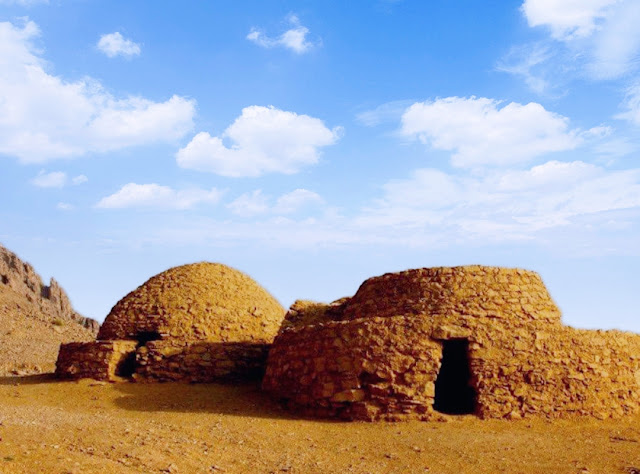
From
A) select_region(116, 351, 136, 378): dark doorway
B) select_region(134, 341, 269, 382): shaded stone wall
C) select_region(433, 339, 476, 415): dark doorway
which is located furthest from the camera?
select_region(116, 351, 136, 378): dark doorway

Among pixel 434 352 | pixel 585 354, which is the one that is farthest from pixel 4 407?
pixel 585 354

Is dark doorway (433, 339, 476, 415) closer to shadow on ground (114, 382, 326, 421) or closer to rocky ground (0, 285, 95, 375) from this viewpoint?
shadow on ground (114, 382, 326, 421)

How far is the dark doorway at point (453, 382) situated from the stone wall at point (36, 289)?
34599 millimetres

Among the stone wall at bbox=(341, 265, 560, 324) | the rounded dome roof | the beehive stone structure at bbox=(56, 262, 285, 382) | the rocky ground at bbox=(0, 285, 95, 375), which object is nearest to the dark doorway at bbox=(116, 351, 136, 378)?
the beehive stone structure at bbox=(56, 262, 285, 382)

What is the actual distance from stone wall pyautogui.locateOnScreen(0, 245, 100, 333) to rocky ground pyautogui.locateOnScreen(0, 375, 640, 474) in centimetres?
3352

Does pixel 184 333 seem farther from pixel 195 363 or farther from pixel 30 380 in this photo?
pixel 30 380

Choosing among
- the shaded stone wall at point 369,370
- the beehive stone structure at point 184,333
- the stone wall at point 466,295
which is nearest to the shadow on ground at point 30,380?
the beehive stone structure at point 184,333

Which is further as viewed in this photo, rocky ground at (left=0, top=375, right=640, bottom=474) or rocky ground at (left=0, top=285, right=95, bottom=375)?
rocky ground at (left=0, top=285, right=95, bottom=375)

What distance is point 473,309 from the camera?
1291 cm

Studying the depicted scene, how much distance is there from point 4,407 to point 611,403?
1217cm

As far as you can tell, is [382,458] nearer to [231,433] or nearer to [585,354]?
[231,433]

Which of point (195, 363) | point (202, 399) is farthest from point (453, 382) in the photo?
point (195, 363)

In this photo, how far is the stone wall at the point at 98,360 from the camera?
15703 millimetres

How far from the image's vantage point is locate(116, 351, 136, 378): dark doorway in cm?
1593
